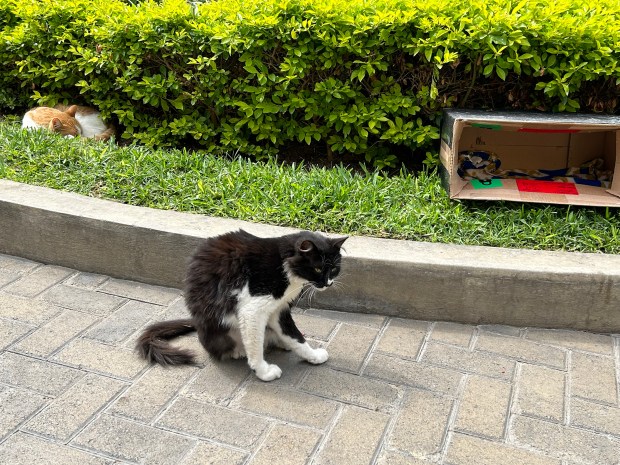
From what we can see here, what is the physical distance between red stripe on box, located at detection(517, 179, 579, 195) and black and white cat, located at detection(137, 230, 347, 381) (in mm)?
1843

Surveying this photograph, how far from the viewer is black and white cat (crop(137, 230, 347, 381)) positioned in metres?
2.98

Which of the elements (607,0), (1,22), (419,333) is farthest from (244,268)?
(1,22)

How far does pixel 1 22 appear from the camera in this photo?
→ 605cm

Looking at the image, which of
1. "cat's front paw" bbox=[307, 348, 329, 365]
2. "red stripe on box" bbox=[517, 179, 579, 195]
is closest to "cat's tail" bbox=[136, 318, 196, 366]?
"cat's front paw" bbox=[307, 348, 329, 365]

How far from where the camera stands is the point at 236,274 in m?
3.02

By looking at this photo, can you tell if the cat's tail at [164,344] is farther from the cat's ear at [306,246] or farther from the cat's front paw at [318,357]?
the cat's ear at [306,246]

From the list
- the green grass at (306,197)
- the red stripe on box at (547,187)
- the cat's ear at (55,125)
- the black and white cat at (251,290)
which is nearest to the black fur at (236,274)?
the black and white cat at (251,290)

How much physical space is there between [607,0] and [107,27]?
3.84m

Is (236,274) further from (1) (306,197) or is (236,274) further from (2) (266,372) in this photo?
(1) (306,197)

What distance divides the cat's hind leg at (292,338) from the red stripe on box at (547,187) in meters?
1.90

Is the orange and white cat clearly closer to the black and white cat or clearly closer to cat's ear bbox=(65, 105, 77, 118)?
cat's ear bbox=(65, 105, 77, 118)

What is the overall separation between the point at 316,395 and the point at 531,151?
8.87 ft

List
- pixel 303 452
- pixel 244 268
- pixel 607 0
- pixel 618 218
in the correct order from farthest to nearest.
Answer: pixel 607 0 → pixel 618 218 → pixel 244 268 → pixel 303 452

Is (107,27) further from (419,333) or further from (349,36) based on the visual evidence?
(419,333)
